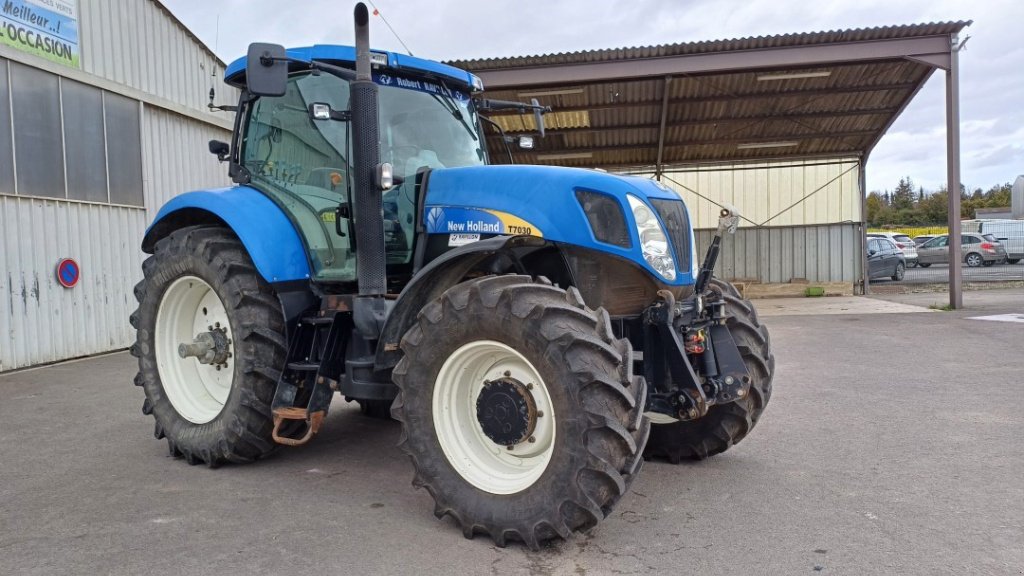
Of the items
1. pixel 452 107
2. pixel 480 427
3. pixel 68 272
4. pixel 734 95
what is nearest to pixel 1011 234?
pixel 734 95

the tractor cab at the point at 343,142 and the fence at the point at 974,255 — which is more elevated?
the tractor cab at the point at 343,142

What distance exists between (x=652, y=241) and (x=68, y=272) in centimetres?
876

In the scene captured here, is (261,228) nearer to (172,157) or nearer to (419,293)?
(419,293)

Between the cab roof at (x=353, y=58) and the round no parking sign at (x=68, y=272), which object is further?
the round no parking sign at (x=68, y=272)

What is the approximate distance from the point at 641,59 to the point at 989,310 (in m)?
7.77

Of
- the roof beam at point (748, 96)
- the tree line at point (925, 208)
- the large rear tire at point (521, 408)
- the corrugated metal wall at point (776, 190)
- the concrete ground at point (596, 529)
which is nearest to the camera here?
the large rear tire at point (521, 408)

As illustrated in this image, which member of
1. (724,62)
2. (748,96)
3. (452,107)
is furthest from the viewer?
(748,96)

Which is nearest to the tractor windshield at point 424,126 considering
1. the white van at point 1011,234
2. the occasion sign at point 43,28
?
the occasion sign at point 43,28

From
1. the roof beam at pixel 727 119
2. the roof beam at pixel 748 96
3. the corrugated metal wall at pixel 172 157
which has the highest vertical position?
the roof beam at pixel 748 96

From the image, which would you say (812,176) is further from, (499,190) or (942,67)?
(499,190)

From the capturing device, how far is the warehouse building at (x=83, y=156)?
9.09 metres

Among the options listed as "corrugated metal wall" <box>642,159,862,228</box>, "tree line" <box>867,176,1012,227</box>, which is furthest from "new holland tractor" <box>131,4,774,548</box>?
"tree line" <box>867,176,1012,227</box>

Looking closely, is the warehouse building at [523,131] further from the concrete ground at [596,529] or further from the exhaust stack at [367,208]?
the concrete ground at [596,529]

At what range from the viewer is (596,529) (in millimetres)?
3637
